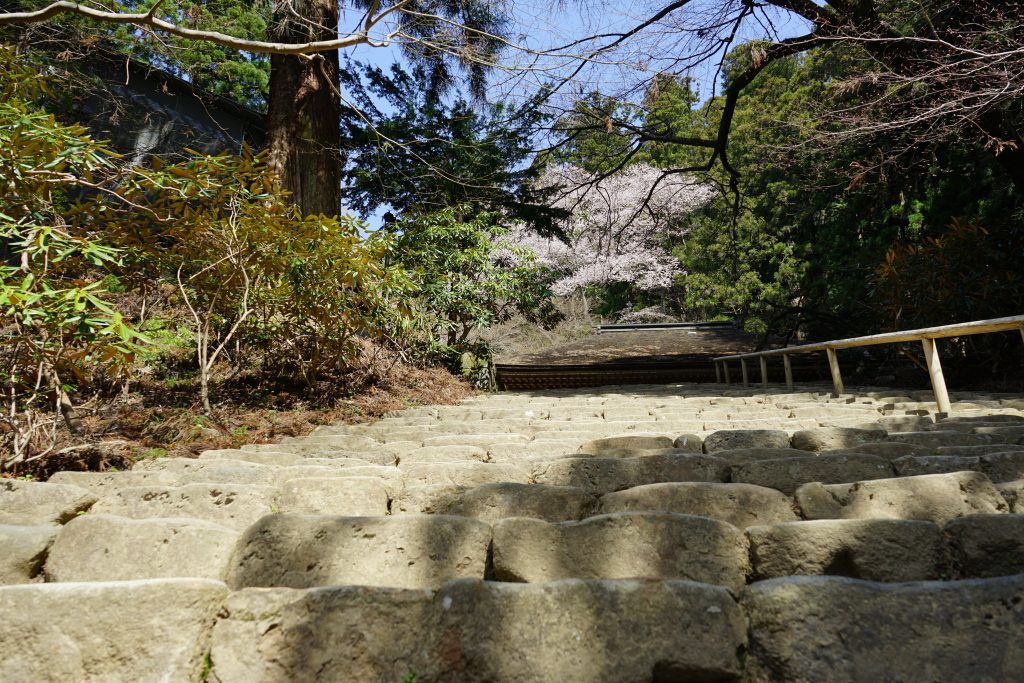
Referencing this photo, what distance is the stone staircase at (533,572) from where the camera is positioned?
119 centimetres

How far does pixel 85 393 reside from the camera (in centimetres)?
482

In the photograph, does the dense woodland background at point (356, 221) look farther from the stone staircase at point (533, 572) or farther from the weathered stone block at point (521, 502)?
the weathered stone block at point (521, 502)

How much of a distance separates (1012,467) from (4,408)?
5.21 meters

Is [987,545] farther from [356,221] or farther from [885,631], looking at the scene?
[356,221]

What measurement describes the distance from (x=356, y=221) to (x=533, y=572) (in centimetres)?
435

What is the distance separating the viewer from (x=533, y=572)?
160cm

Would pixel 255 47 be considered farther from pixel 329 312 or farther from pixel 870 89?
pixel 870 89

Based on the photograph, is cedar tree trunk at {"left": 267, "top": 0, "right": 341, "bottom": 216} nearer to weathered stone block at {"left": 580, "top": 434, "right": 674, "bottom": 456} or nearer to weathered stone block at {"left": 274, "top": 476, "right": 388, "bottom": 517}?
weathered stone block at {"left": 580, "top": 434, "right": 674, "bottom": 456}

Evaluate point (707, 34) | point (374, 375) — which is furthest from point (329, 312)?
point (707, 34)

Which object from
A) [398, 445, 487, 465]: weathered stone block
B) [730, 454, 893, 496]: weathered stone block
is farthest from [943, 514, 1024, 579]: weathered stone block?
[398, 445, 487, 465]: weathered stone block

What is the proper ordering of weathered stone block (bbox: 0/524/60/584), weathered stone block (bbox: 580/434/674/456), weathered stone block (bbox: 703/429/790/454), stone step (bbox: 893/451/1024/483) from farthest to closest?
weathered stone block (bbox: 580/434/674/456) → weathered stone block (bbox: 703/429/790/454) → stone step (bbox: 893/451/1024/483) → weathered stone block (bbox: 0/524/60/584)

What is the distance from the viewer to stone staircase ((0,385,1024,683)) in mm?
1192

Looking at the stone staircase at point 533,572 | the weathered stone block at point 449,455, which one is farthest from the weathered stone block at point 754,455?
the weathered stone block at point 449,455

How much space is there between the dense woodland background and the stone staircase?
124 centimetres
